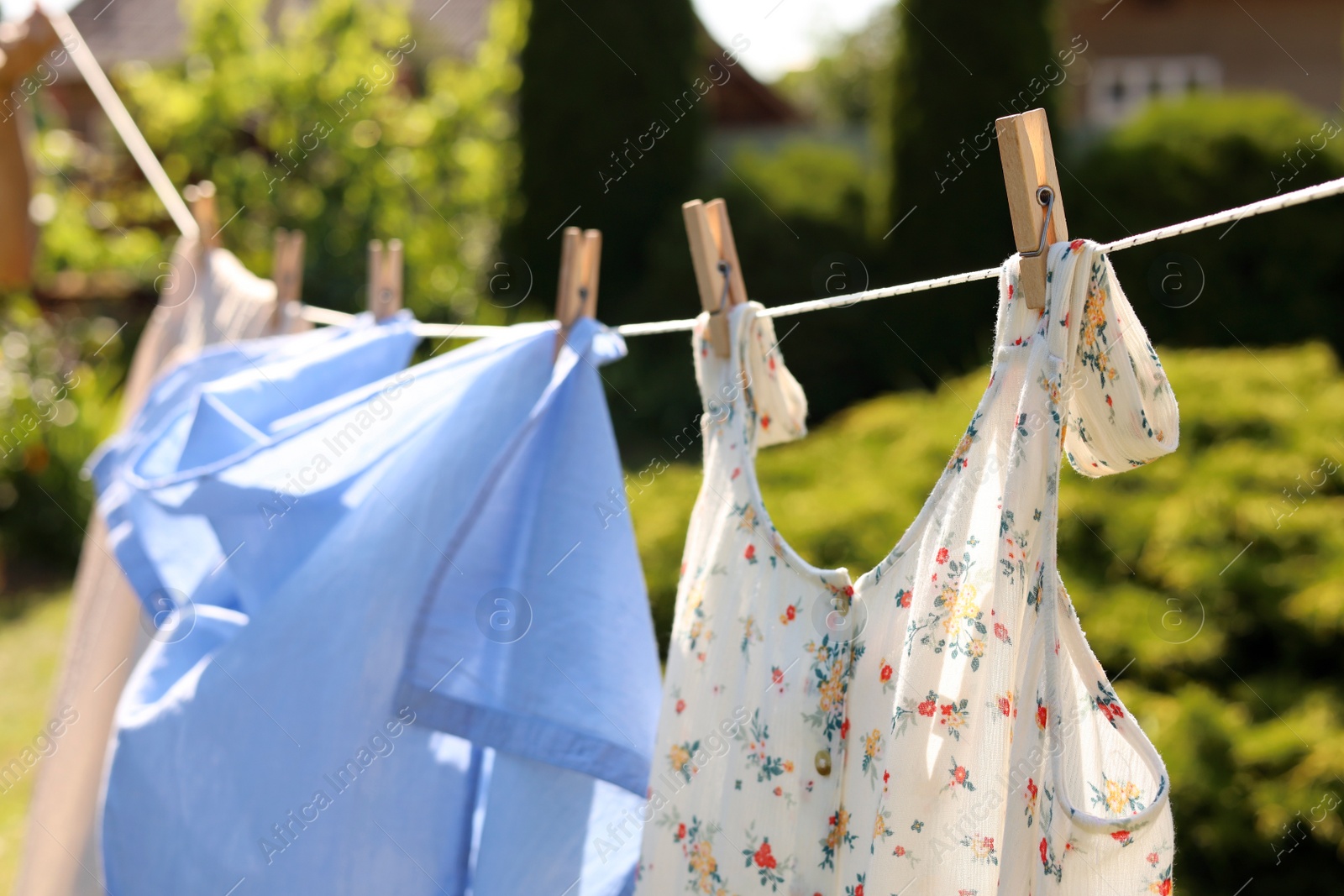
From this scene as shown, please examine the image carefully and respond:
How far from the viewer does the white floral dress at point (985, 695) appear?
772mm

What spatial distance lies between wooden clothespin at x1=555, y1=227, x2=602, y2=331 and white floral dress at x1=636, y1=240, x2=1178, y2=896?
0.40 meters

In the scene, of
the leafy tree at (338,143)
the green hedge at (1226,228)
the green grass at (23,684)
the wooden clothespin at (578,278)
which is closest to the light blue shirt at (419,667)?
the wooden clothespin at (578,278)

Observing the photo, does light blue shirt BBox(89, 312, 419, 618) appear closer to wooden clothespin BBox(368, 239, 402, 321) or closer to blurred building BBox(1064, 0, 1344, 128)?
wooden clothespin BBox(368, 239, 402, 321)

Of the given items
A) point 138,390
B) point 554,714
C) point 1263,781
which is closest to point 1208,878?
point 1263,781

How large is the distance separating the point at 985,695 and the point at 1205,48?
42.6ft

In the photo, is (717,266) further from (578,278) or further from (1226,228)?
(1226,228)

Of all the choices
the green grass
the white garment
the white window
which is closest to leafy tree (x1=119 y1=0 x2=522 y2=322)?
the green grass

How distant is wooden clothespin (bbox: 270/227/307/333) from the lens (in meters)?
1.78

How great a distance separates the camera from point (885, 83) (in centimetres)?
577

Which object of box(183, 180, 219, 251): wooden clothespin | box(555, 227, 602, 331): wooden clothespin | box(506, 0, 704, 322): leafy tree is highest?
box(506, 0, 704, 322): leafy tree

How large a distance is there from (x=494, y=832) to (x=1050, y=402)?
650 mm

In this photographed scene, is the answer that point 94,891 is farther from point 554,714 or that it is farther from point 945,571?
point 945,571

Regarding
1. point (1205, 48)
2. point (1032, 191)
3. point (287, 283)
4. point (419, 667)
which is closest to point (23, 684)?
point (287, 283)

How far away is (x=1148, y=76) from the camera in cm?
1182
